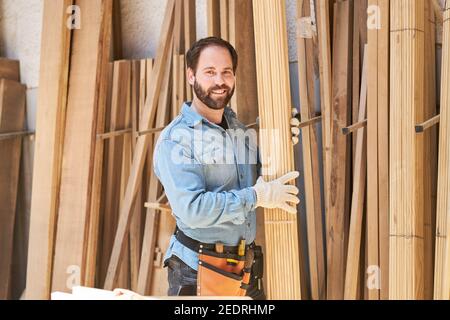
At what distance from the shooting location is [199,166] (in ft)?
8.68

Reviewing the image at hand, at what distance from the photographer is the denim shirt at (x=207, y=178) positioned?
100 inches

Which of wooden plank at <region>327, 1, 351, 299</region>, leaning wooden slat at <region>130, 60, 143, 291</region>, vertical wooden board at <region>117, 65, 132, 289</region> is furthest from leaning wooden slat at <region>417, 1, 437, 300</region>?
vertical wooden board at <region>117, 65, 132, 289</region>

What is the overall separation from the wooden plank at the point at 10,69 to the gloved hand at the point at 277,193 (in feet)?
8.36

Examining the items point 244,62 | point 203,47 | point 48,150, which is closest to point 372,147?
point 244,62

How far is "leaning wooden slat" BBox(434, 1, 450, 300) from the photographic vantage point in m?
2.55

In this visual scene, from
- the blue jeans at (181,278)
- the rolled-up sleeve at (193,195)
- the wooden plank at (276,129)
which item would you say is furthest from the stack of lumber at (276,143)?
the blue jeans at (181,278)

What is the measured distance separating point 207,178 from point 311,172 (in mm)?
752

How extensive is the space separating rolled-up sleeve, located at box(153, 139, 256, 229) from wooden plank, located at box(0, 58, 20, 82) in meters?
2.17

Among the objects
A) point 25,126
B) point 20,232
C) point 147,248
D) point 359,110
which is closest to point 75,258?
point 147,248

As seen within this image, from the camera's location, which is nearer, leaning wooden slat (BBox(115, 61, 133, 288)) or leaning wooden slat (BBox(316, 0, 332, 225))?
leaning wooden slat (BBox(316, 0, 332, 225))

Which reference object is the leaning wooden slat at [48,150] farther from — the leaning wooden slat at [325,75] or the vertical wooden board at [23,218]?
the leaning wooden slat at [325,75]

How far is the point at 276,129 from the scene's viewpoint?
2.53 meters

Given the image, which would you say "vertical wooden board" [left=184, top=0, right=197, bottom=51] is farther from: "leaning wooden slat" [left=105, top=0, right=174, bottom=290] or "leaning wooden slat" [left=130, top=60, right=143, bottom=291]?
"leaning wooden slat" [left=130, top=60, right=143, bottom=291]

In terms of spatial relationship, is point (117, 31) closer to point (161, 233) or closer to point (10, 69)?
point (10, 69)
